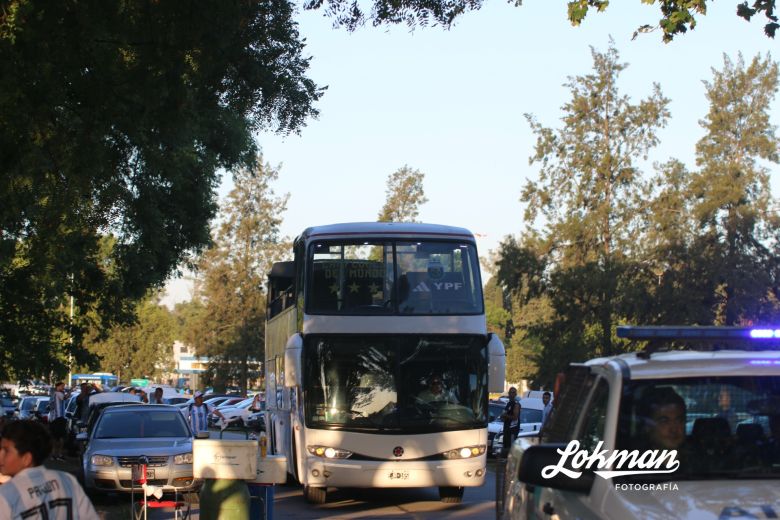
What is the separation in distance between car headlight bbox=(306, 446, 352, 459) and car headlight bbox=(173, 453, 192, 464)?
191 cm

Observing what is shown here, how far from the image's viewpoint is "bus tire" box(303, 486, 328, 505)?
18.7 metres

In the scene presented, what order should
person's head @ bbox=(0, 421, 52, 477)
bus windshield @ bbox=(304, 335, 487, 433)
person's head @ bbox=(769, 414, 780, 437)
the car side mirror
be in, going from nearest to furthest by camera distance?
the car side mirror
person's head @ bbox=(769, 414, 780, 437)
person's head @ bbox=(0, 421, 52, 477)
bus windshield @ bbox=(304, 335, 487, 433)

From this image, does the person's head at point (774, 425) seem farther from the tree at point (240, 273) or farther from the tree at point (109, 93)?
the tree at point (240, 273)

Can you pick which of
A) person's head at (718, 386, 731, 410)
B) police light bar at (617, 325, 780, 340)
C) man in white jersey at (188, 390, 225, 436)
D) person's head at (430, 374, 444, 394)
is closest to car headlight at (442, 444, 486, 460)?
person's head at (430, 374, 444, 394)

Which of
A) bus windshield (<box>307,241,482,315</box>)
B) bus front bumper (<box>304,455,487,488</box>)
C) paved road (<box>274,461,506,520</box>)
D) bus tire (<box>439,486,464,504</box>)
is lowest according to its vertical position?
paved road (<box>274,461,506,520</box>)

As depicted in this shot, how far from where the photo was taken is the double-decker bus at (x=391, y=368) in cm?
1811

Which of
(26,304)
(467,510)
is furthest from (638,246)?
(467,510)

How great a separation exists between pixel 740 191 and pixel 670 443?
51.8m

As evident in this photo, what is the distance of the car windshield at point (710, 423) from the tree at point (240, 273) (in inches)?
3292

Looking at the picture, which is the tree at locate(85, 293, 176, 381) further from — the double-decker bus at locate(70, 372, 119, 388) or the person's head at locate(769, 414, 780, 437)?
the person's head at locate(769, 414, 780, 437)

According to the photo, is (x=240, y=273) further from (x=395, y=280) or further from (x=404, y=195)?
(x=395, y=280)

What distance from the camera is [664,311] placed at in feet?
183

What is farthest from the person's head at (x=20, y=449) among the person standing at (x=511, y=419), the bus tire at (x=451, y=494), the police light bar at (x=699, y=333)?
the person standing at (x=511, y=419)

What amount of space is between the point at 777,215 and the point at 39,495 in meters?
53.8
